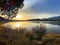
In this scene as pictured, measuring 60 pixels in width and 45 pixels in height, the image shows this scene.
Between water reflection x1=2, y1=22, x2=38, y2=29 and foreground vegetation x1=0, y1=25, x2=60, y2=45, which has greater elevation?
water reflection x1=2, y1=22, x2=38, y2=29

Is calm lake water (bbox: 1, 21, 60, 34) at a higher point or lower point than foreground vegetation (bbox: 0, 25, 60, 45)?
higher

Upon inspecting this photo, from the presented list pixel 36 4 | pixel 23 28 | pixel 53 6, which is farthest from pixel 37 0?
pixel 23 28

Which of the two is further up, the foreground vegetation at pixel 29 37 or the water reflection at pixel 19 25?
the water reflection at pixel 19 25

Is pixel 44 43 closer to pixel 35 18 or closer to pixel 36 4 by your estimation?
pixel 35 18

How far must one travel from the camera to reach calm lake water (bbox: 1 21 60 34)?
330cm

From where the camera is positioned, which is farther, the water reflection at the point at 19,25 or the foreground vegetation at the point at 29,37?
the water reflection at the point at 19,25

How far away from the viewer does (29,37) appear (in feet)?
11.2

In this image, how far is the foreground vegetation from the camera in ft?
10.9

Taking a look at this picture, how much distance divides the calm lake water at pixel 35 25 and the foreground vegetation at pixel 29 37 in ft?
0.18

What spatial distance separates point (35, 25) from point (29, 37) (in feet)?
0.81

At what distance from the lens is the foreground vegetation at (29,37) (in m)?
3.32

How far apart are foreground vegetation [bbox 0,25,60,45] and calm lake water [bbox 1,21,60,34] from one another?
5 cm

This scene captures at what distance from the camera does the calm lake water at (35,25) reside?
130 inches

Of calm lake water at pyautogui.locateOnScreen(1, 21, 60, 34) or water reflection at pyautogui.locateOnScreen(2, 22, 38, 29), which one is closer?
calm lake water at pyautogui.locateOnScreen(1, 21, 60, 34)
